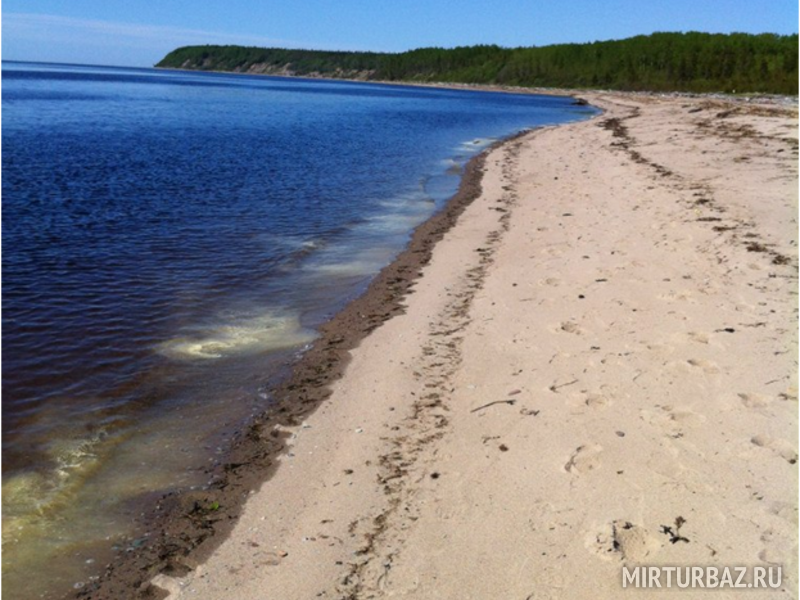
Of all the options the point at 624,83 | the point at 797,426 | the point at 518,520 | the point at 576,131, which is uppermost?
the point at 624,83

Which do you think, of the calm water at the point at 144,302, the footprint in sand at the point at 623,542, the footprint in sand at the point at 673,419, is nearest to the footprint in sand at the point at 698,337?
the footprint in sand at the point at 673,419

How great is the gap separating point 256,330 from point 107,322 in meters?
2.52

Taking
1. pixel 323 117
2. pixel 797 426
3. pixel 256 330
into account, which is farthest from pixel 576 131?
pixel 797 426

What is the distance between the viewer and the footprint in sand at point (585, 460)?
5695mm

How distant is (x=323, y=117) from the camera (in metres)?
59.9

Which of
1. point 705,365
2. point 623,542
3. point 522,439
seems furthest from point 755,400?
point 623,542

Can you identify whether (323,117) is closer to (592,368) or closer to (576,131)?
(576,131)

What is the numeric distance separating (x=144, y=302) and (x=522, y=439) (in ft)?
26.4

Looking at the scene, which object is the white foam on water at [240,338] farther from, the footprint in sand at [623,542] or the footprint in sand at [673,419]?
the footprint in sand at [623,542]

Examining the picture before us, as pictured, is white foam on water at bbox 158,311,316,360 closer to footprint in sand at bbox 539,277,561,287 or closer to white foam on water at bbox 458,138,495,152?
footprint in sand at bbox 539,277,561,287

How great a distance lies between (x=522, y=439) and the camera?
20.7 ft

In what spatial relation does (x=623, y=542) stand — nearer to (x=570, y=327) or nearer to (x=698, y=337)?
(x=698, y=337)

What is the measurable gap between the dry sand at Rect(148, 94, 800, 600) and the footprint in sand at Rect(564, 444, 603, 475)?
22 mm

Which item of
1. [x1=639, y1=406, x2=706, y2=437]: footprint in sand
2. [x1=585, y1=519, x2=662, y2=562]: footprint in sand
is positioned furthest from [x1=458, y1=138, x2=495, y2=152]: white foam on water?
[x1=585, y1=519, x2=662, y2=562]: footprint in sand
